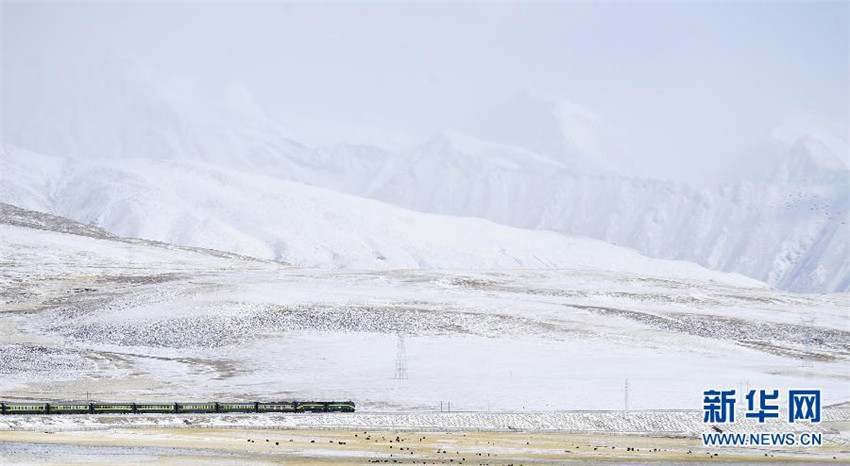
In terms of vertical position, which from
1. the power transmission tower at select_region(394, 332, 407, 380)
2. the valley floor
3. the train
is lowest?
the valley floor

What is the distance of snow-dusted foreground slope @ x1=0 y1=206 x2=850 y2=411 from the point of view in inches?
3313

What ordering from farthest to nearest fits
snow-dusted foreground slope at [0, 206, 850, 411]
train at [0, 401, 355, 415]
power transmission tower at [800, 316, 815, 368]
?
power transmission tower at [800, 316, 815, 368] < snow-dusted foreground slope at [0, 206, 850, 411] < train at [0, 401, 355, 415]

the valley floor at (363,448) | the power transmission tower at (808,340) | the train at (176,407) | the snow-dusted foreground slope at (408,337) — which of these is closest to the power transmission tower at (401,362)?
the snow-dusted foreground slope at (408,337)

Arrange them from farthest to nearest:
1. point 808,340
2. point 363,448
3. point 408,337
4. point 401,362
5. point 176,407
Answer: point 808,340 < point 408,337 < point 401,362 < point 176,407 < point 363,448

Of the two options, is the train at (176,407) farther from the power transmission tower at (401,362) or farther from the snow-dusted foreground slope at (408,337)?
the power transmission tower at (401,362)

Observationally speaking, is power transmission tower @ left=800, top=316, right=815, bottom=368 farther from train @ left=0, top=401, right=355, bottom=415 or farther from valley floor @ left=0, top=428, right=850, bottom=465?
train @ left=0, top=401, right=355, bottom=415

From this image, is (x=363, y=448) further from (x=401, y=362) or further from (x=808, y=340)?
(x=808, y=340)

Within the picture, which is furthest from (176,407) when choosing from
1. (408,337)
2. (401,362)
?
(408,337)

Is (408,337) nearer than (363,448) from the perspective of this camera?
No

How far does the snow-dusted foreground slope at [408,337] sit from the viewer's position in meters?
84.2

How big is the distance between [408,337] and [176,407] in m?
42.1

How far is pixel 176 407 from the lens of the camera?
7019cm

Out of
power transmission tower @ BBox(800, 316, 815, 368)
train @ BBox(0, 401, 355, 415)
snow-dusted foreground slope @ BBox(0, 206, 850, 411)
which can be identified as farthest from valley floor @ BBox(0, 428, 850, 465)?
power transmission tower @ BBox(800, 316, 815, 368)

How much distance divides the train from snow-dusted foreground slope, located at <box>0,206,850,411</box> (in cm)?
535
